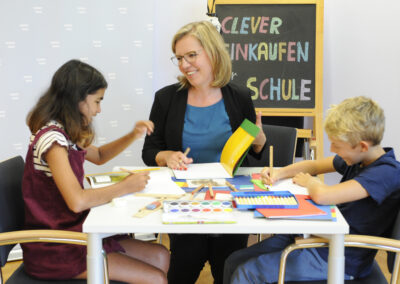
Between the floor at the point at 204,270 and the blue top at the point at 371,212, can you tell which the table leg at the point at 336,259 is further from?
the floor at the point at 204,270

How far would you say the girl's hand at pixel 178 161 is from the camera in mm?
1981

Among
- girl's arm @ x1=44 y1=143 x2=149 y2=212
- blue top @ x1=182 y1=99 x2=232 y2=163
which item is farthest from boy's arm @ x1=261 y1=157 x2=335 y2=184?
girl's arm @ x1=44 y1=143 x2=149 y2=212

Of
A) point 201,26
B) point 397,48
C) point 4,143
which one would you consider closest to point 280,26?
point 397,48

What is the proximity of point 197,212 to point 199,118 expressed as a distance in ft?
2.75

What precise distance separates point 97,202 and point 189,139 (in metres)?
0.74

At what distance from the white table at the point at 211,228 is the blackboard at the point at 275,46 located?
1.97 m

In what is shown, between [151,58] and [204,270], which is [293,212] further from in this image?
[151,58]

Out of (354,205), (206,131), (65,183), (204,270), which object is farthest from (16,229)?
(204,270)

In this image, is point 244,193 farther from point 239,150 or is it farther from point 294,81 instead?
point 294,81

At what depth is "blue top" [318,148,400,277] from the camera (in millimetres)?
1569

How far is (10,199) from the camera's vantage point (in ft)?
5.68

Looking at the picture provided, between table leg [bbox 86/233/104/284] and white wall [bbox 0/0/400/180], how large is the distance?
1.72 metres

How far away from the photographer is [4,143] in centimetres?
292

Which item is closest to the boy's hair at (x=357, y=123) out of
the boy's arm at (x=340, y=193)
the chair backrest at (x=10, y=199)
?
the boy's arm at (x=340, y=193)
